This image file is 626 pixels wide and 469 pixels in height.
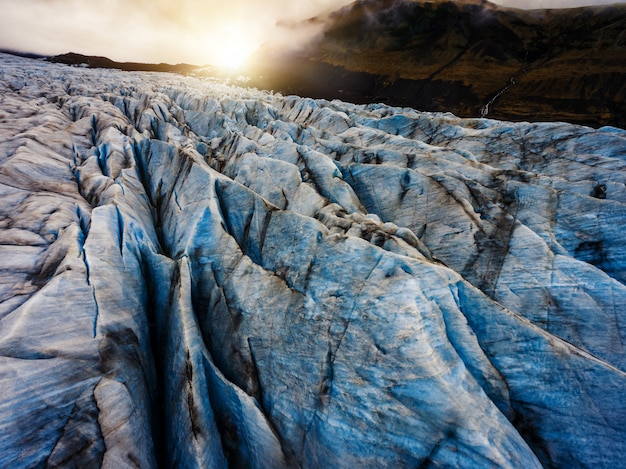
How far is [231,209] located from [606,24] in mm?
135575

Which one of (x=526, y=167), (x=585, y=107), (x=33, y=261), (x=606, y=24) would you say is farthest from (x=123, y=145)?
(x=606, y=24)

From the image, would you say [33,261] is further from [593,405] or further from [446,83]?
[446,83]

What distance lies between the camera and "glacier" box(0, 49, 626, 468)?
7.89m

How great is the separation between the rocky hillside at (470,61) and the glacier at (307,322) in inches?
3305

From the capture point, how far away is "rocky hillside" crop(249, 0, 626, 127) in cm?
7450

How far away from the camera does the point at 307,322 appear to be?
10.2 m

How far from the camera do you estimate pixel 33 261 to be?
1048cm

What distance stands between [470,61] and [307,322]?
5030 inches

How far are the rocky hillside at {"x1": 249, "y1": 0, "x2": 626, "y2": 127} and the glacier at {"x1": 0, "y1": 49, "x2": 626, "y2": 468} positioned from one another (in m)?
84.0

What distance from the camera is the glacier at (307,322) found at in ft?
25.9

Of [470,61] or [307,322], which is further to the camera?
[470,61]

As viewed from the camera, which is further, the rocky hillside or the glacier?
the rocky hillside

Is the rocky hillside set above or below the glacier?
above

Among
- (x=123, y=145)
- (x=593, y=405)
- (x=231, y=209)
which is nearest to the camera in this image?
(x=593, y=405)
